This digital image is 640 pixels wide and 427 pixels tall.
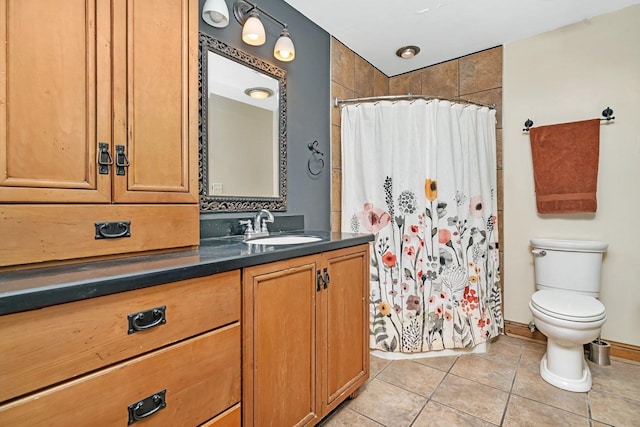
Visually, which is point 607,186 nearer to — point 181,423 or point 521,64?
point 521,64

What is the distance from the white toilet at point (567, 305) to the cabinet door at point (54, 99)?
2218 millimetres

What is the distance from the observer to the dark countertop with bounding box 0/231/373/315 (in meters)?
0.64

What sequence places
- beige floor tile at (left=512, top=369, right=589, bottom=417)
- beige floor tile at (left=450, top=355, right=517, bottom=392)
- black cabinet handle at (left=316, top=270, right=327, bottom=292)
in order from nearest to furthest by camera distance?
black cabinet handle at (left=316, top=270, right=327, bottom=292)
beige floor tile at (left=512, top=369, right=589, bottom=417)
beige floor tile at (left=450, top=355, right=517, bottom=392)

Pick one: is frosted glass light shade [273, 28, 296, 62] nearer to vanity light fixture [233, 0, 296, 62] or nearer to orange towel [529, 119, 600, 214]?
vanity light fixture [233, 0, 296, 62]

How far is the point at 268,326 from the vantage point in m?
1.14

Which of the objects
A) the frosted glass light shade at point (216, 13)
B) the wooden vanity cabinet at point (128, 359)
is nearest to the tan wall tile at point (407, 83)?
the frosted glass light shade at point (216, 13)

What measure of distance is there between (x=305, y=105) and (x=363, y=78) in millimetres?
859

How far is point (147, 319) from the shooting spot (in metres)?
0.81

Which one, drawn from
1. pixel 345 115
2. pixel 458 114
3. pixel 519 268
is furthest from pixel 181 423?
pixel 519 268

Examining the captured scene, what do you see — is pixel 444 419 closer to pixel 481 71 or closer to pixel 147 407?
pixel 147 407

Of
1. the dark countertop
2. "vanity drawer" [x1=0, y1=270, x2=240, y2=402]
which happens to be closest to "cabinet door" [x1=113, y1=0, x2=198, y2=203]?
the dark countertop

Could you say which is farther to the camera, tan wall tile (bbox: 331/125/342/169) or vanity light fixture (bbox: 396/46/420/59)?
vanity light fixture (bbox: 396/46/420/59)

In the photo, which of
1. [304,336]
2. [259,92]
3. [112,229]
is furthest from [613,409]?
[259,92]

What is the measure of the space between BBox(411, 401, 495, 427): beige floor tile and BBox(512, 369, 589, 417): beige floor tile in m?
0.40
